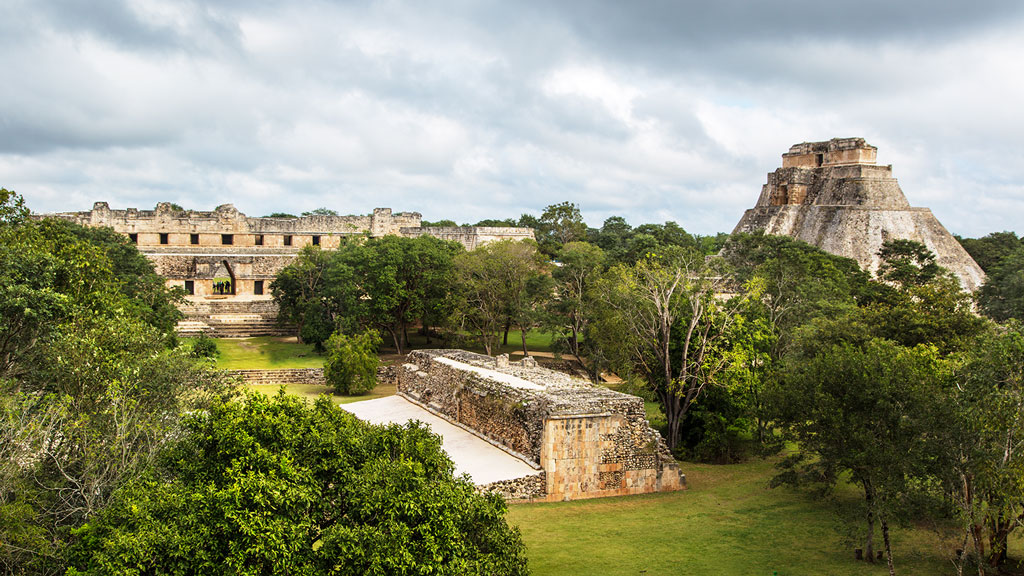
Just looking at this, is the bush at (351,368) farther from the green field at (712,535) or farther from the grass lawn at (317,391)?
the green field at (712,535)

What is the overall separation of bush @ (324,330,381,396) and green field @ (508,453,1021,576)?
11.5 metres

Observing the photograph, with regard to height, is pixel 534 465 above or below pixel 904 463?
below

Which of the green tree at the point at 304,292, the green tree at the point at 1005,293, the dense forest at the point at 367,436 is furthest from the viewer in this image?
the green tree at the point at 304,292

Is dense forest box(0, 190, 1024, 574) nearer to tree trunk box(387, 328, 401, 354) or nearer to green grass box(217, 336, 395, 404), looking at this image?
green grass box(217, 336, 395, 404)

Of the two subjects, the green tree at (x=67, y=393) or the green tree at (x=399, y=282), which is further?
the green tree at (x=399, y=282)

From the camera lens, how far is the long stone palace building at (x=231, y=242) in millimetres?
34562

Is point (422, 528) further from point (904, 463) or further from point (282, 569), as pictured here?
point (904, 463)

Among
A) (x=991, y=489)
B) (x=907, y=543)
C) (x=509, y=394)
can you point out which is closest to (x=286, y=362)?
(x=509, y=394)

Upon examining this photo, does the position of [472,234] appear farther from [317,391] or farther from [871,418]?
[871,418]

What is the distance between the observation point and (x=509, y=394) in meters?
15.3

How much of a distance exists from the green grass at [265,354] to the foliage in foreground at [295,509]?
61.5 ft

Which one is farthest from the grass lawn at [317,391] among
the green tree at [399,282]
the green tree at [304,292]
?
the green tree at [304,292]

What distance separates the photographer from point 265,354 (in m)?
29.0

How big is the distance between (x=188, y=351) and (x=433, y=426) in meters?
5.85
